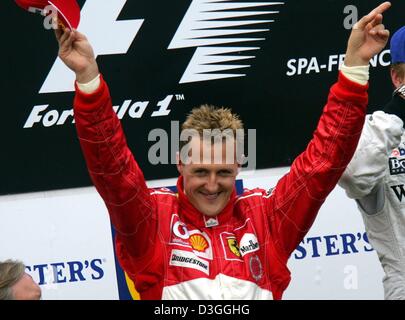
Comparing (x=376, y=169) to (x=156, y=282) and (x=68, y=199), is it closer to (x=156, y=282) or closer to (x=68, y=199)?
(x=156, y=282)

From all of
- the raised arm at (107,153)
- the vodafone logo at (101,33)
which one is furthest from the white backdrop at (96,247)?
the raised arm at (107,153)

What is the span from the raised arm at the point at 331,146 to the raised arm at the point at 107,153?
0.40 m

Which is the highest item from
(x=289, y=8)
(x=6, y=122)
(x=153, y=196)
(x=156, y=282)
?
(x=289, y=8)

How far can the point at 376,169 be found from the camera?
2840mm

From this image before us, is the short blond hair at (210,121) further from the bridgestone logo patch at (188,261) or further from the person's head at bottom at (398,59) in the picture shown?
the person's head at bottom at (398,59)

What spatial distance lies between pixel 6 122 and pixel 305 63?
1.32 meters

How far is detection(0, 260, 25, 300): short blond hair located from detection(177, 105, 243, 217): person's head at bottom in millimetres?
548

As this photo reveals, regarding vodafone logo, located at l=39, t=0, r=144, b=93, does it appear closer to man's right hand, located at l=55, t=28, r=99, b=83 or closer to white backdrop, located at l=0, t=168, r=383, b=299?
white backdrop, located at l=0, t=168, r=383, b=299

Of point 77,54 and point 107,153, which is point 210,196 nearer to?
point 107,153

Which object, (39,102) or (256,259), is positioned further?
(39,102)

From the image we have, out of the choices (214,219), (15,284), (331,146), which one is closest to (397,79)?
(331,146)

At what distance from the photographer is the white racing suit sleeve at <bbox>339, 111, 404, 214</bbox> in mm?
2830

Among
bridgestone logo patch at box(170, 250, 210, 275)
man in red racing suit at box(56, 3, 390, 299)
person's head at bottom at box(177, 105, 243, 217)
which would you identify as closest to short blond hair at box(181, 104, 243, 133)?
person's head at bottom at box(177, 105, 243, 217)

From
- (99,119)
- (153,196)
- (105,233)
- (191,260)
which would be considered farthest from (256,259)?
(105,233)
